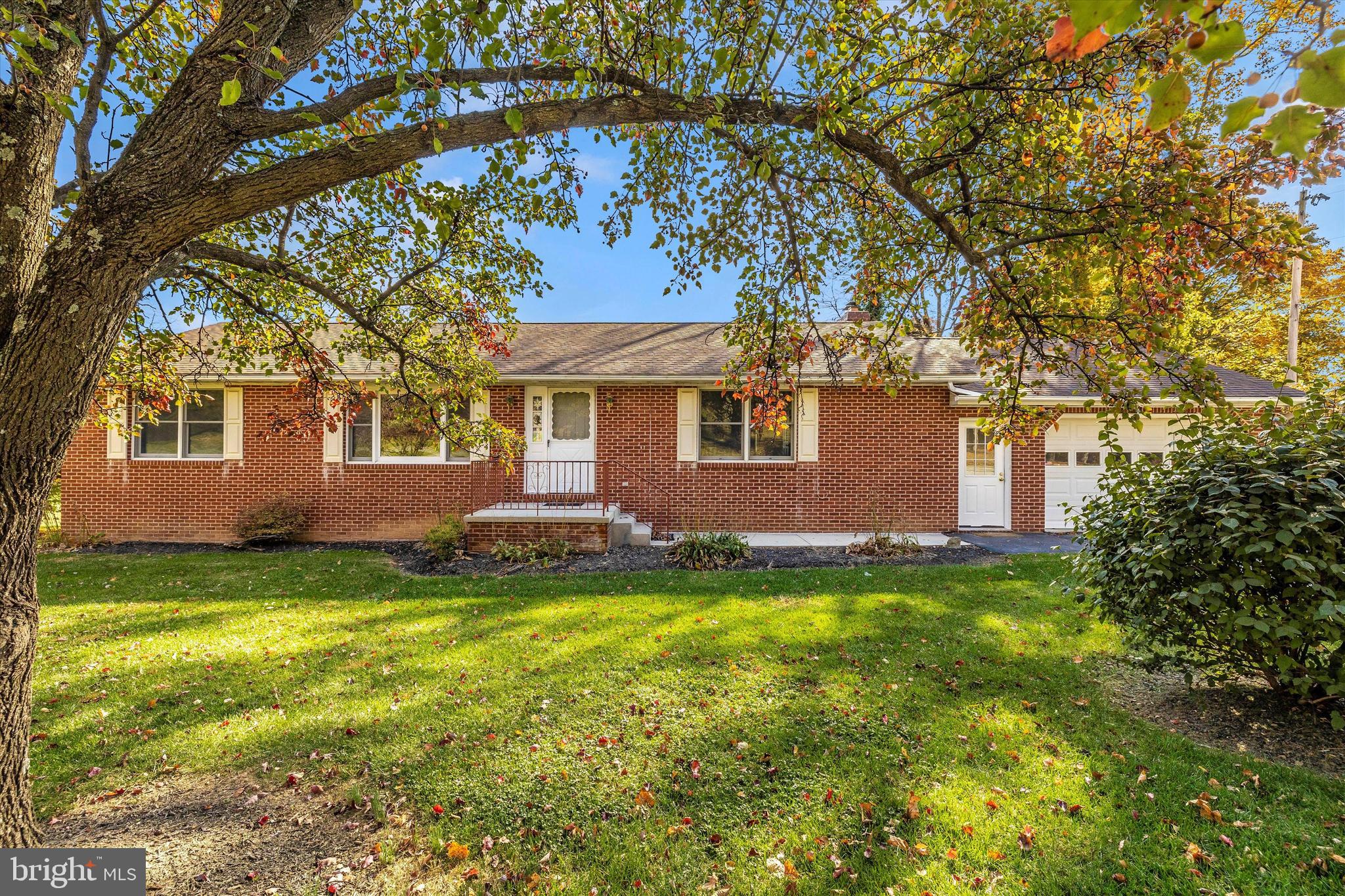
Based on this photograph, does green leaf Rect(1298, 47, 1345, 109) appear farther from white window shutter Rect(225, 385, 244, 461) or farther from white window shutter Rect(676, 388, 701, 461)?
white window shutter Rect(225, 385, 244, 461)

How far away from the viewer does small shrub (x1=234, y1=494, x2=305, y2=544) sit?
30.9 feet

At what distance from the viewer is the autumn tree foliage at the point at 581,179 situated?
6.29 ft

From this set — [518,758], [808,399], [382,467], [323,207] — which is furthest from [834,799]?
[382,467]

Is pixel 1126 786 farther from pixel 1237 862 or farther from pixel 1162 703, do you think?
pixel 1162 703

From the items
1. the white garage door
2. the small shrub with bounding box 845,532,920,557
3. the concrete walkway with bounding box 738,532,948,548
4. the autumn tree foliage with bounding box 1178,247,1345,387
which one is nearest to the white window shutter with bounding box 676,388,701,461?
the concrete walkway with bounding box 738,532,948,548

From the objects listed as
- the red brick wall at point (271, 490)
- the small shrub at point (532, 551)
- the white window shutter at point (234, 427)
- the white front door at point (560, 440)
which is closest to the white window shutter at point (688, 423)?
the white front door at point (560, 440)

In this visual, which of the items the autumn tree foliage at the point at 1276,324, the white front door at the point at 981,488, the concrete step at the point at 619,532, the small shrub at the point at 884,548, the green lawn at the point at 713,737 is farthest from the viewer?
the autumn tree foliage at the point at 1276,324

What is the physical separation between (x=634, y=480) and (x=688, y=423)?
4.95ft

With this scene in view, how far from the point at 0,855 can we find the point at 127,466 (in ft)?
36.6

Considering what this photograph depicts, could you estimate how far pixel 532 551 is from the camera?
26.9 feet

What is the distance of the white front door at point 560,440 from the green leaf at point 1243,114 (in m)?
9.17

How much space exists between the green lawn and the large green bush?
0.66m

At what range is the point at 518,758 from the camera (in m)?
3.00

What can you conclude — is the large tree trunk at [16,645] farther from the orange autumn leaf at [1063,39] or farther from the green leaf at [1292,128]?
the green leaf at [1292,128]
